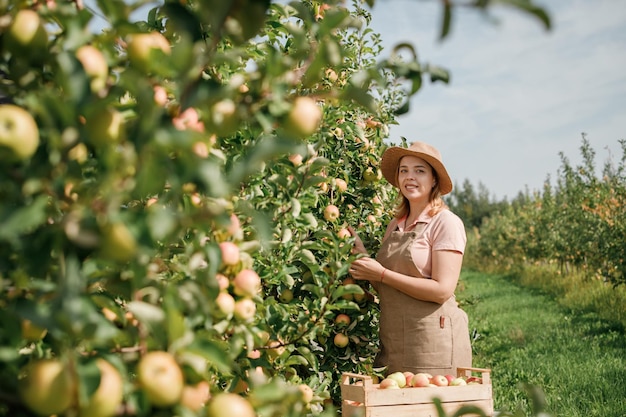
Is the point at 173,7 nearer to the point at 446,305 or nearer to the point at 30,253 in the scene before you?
the point at 30,253

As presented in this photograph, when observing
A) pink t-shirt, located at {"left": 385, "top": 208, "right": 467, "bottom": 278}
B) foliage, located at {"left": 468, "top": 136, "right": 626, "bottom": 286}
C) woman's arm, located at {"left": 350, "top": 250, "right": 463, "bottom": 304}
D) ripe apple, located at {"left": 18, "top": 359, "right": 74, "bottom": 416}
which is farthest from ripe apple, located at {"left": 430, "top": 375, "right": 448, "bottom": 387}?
foliage, located at {"left": 468, "top": 136, "right": 626, "bottom": 286}

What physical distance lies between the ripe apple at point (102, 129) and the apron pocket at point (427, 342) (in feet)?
7.43

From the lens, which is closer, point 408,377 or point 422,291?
point 408,377

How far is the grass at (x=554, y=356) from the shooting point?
4.71m

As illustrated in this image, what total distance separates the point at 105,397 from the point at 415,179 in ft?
8.11

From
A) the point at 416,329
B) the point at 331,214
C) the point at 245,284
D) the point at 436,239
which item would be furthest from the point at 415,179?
the point at 245,284

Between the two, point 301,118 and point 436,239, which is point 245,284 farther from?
point 436,239

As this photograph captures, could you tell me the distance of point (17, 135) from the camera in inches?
34.5

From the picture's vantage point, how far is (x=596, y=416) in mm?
4285

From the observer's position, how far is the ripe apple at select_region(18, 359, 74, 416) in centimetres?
88

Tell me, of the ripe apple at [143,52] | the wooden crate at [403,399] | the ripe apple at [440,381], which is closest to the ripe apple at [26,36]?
the ripe apple at [143,52]

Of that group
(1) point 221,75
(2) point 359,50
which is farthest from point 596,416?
(1) point 221,75

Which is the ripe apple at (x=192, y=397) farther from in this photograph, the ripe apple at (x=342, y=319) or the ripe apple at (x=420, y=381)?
the ripe apple at (x=342, y=319)

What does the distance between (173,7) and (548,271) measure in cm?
1622
